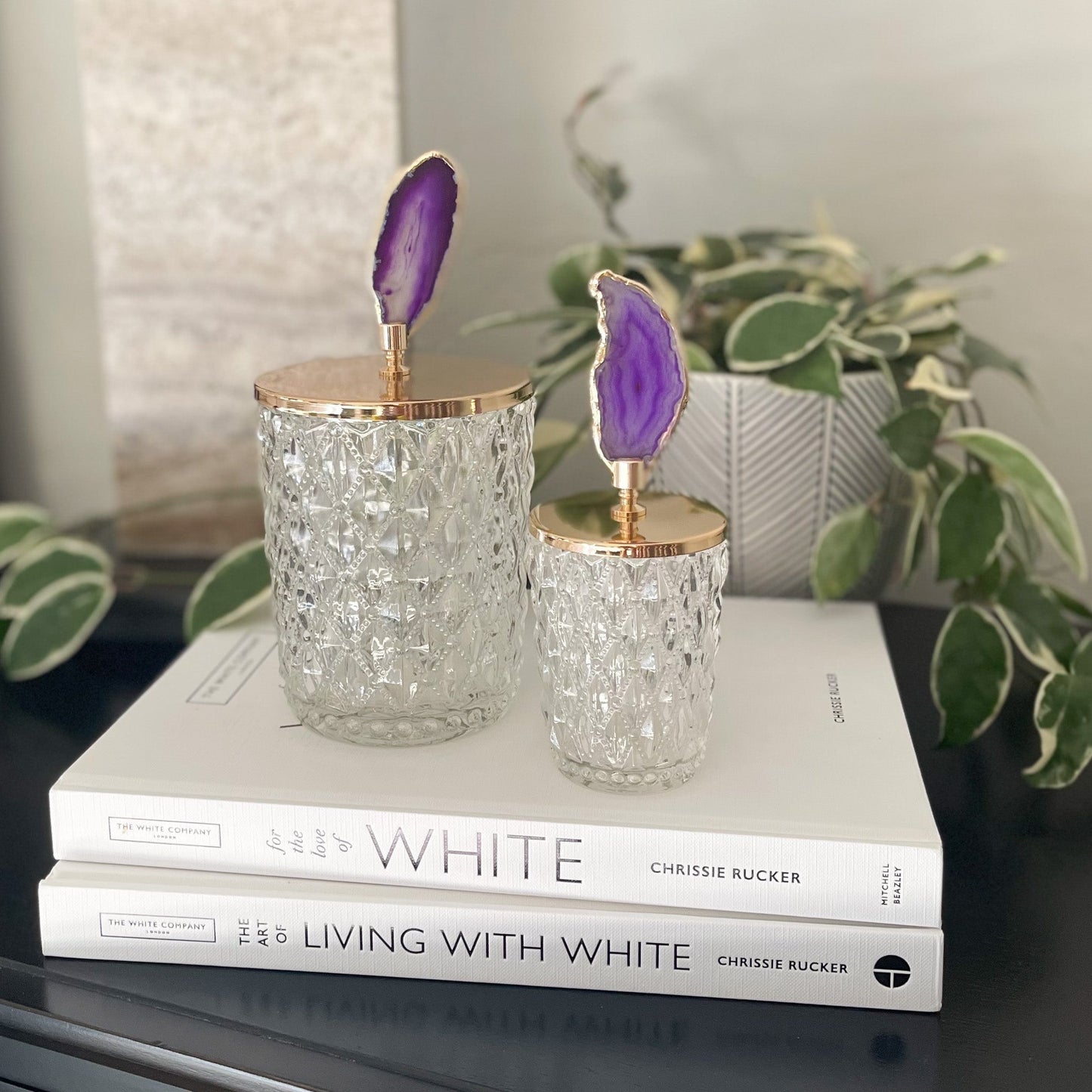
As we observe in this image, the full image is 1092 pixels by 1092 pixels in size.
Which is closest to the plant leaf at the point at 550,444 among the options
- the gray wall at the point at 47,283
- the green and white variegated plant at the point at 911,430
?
the green and white variegated plant at the point at 911,430

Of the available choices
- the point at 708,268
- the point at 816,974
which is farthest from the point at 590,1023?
the point at 708,268

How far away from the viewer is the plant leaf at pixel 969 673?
0.67 meters

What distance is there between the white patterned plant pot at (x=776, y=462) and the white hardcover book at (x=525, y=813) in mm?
186

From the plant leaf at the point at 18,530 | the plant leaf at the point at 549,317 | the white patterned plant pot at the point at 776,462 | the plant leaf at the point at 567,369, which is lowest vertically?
the plant leaf at the point at 18,530

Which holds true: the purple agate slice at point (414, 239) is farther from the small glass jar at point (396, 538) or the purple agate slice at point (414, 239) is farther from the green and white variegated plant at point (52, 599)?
the green and white variegated plant at point (52, 599)

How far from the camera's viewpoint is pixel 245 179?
877 millimetres

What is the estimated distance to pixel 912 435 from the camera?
70 centimetres

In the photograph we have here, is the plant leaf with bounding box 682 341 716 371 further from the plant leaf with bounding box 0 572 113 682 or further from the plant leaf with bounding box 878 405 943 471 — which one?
the plant leaf with bounding box 0 572 113 682

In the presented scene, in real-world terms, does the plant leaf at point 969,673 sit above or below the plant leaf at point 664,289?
below

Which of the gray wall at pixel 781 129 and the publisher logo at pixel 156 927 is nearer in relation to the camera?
the publisher logo at pixel 156 927

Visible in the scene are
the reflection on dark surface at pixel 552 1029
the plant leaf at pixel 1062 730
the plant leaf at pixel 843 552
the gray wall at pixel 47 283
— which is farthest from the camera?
the gray wall at pixel 47 283

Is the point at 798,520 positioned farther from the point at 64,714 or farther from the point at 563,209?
the point at 64,714

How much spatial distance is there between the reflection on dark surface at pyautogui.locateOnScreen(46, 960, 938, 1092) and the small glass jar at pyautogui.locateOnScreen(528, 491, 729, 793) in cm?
10

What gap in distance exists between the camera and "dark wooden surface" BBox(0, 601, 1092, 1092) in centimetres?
47
